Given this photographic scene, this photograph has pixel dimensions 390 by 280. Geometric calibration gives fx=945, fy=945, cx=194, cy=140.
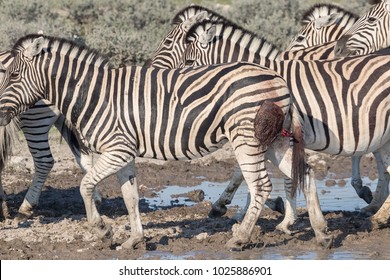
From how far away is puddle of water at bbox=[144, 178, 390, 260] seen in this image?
27.5ft

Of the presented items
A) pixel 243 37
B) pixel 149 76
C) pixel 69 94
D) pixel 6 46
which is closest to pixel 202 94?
pixel 149 76

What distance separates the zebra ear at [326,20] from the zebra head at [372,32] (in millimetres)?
922

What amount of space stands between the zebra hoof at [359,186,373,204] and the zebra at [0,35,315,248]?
2637 mm

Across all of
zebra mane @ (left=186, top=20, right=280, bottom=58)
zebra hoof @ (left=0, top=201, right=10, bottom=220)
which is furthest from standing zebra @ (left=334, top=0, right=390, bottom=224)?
zebra hoof @ (left=0, top=201, right=10, bottom=220)

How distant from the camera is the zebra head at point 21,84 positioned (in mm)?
8586

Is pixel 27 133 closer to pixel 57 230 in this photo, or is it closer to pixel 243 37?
pixel 57 230

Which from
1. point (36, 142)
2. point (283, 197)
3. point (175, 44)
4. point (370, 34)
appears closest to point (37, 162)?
point (36, 142)

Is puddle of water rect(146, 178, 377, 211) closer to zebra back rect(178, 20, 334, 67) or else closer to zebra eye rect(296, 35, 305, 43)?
zebra back rect(178, 20, 334, 67)

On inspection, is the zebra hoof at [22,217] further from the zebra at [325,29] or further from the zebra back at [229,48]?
the zebra at [325,29]

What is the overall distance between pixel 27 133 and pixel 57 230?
5.48 feet

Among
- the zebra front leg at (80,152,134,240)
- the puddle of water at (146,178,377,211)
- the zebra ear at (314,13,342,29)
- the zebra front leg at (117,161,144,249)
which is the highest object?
the zebra ear at (314,13,342,29)

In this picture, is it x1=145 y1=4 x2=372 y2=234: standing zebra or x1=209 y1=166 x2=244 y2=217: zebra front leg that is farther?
x1=209 y1=166 x2=244 y2=217: zebra front leg

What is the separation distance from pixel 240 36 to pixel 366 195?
2.43m

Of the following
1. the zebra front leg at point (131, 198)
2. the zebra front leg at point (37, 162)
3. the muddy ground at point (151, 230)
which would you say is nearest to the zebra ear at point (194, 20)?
the muddy ground at point (151, 230)
